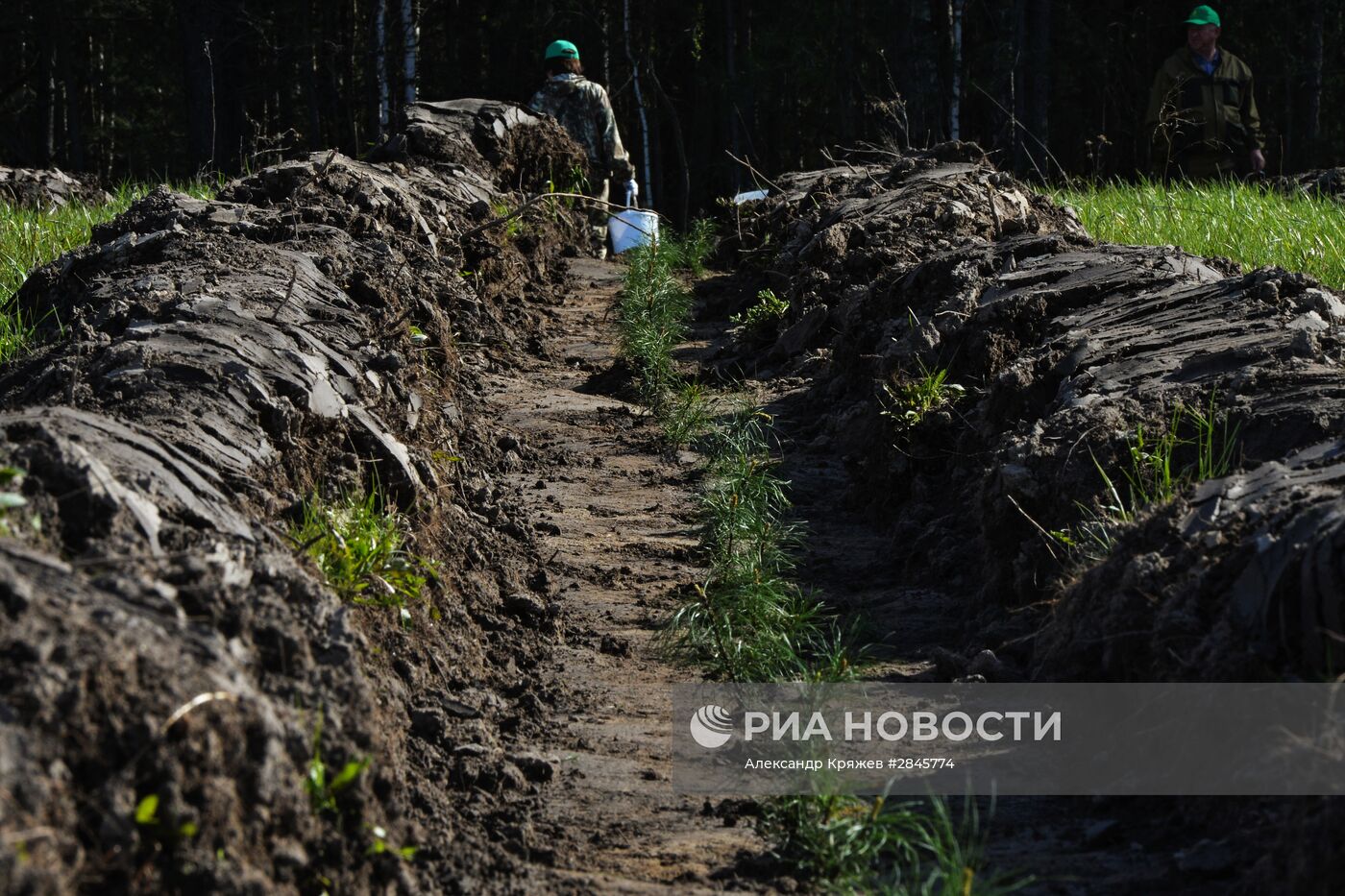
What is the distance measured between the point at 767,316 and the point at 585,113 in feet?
18.3

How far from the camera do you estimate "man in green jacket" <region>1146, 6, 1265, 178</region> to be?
36.6 feet

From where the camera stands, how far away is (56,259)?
20.2 feet

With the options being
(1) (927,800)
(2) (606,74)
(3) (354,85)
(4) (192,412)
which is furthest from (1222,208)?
(3) (354,85)

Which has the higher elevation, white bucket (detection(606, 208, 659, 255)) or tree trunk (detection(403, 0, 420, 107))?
tree trunk (detection(403, 0, 420, 107))

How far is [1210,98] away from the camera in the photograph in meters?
11.5

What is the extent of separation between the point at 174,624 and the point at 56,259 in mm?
4533

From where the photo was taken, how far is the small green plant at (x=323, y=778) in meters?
2.37

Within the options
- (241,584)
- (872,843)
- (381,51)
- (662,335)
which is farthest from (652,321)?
(381,51)

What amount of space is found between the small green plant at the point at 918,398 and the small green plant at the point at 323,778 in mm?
3168

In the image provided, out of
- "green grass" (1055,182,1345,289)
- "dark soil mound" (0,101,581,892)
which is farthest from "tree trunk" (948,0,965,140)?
"dark soil mound" (0,101,581,892)

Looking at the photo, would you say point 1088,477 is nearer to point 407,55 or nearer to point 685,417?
point 685,417

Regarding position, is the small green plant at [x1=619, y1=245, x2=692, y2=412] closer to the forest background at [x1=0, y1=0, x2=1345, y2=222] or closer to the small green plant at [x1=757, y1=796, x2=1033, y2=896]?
the small green plant at [x1=757, y1=796, x2=1033, y2=896]

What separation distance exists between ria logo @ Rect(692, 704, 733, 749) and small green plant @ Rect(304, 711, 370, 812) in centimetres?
121

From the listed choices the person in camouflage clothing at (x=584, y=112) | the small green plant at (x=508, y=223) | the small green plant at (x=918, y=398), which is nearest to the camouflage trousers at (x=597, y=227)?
the person in camouflage clothing at (x=584, y=112)
